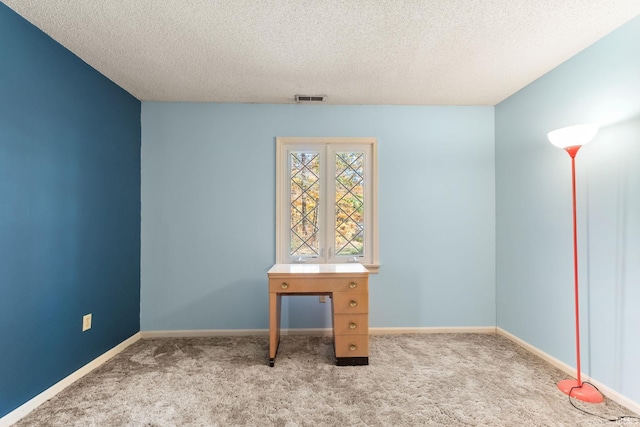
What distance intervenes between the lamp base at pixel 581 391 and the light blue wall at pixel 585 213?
0.35ft

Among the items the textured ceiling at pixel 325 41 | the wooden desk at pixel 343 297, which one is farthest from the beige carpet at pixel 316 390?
the textured ceiling at pixel 325 41

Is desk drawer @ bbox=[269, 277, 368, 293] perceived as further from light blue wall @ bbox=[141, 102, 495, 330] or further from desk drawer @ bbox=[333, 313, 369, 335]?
light blue wall @ bbox=[141, 102, 495, 330]

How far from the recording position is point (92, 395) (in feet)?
6.48

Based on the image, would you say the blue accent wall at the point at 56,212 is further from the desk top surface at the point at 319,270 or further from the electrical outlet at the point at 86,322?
the desk top surface at the point at 319,270

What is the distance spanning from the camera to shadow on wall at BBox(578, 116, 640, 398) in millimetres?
1798

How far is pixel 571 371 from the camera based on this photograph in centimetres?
219

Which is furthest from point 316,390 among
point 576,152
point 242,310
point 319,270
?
point 576,152

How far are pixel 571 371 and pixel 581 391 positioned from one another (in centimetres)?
29

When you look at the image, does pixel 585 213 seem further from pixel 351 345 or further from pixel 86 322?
pixel 86 322

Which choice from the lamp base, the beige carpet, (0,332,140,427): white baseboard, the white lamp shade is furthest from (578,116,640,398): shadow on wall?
(0,332,140,427): white baseboard

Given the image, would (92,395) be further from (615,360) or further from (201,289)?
(615,360)

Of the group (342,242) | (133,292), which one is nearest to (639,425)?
(342,242)

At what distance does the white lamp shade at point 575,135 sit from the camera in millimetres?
1817

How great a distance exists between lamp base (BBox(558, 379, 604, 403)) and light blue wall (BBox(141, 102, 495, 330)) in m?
1.04
